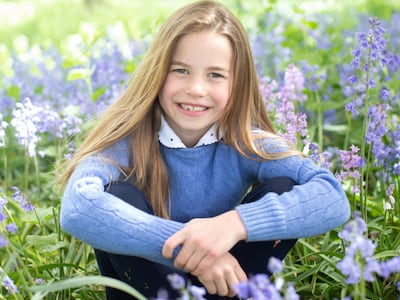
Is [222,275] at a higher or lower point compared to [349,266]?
lower

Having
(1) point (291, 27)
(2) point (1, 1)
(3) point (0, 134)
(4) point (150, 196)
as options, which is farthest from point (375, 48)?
(2) point (1, 1)

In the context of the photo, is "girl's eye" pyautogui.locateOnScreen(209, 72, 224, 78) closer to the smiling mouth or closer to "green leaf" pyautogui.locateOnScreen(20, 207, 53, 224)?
the smiling mouth

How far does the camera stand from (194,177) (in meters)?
2.58

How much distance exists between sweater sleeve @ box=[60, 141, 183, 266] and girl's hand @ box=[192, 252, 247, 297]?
130 millimetres

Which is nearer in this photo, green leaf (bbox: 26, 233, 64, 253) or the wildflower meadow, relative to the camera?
the wildflower meadow

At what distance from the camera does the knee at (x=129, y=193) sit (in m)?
2.30

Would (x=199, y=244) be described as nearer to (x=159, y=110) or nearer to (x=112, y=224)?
(x=112, y=224)

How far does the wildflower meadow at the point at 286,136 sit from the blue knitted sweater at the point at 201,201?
15cm

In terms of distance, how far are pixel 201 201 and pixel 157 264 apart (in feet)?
1.28

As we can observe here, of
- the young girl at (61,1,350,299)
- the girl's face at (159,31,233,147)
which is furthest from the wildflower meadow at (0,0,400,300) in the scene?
the girl's face at (159,31,233,147)

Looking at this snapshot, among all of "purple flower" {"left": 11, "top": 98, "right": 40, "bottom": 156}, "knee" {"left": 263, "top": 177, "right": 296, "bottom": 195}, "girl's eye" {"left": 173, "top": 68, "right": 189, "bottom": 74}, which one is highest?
"girl's eye" {"left": 173, "top": 68, "right": 189, "bottom": 74}

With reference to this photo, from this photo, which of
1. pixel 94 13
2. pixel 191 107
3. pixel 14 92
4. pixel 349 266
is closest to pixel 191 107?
pixel 191 107

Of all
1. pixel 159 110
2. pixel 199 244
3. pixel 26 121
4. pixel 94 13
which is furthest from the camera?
pixel 94 13

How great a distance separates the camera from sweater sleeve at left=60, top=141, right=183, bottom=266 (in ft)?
7.04
